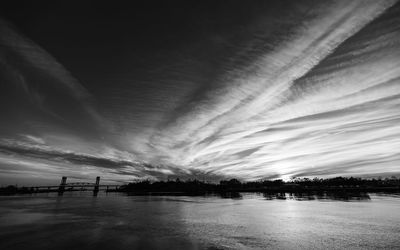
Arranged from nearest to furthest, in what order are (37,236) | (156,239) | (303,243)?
(303,243) → (156,239) → (37,236)

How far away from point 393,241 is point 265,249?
1165 centimetres

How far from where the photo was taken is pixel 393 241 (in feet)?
63.3

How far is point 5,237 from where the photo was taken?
2080 centimetres

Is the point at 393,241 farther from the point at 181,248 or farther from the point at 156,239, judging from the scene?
the point at 156,239

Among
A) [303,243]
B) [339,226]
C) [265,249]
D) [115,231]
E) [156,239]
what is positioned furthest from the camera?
[339,226]

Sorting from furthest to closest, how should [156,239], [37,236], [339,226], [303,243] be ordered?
[339,226] < [37,236] < [156,239] < [303,243]

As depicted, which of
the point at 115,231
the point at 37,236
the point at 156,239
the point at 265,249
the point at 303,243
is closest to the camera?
the point at 265,249

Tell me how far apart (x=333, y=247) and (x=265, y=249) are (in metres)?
5.43

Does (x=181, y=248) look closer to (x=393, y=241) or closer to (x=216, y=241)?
(x=216, y=241)

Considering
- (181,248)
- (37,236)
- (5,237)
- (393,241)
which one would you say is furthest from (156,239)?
(393,241)

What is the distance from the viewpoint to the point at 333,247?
17578mm

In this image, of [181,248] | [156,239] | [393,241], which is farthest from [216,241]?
[393,241]

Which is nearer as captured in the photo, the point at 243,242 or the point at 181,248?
the point at 181,248

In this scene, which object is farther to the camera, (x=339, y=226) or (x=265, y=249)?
(x=339, y=226)
